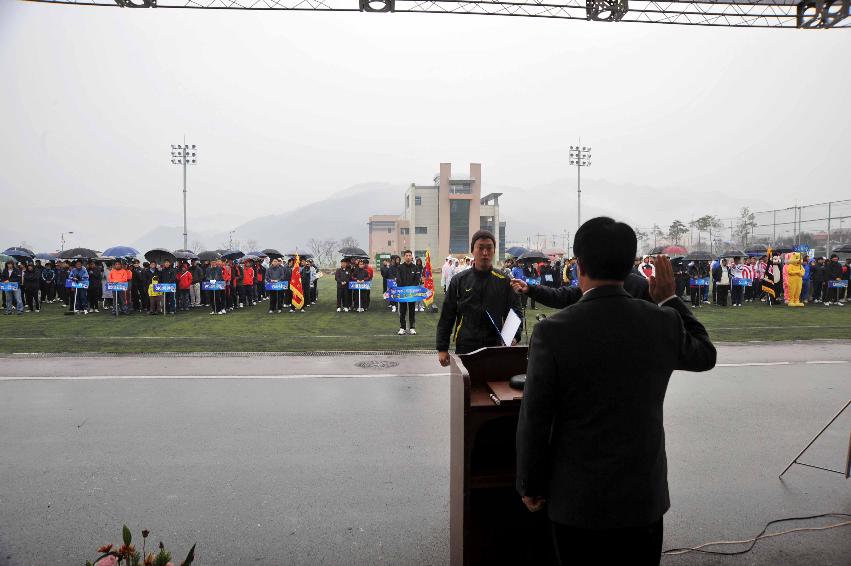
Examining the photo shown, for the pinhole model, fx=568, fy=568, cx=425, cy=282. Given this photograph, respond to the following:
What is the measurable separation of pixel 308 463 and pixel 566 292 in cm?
296

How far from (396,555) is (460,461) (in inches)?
48.4

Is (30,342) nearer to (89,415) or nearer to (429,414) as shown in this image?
(89,415)

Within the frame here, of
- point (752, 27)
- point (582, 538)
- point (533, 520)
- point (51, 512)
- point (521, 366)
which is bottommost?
point (51, 512)

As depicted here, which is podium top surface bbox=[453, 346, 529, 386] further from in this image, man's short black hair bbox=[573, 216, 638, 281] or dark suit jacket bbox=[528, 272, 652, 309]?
man's short black hair bbox=[573, 216, 638, 281]

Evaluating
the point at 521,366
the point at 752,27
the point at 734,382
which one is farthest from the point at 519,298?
the point at 752,27

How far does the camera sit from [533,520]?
3252 mm

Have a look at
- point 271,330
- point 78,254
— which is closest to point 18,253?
point 78,254

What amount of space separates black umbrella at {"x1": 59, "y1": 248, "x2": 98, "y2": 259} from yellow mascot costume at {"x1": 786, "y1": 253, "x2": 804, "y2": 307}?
92.6 ft

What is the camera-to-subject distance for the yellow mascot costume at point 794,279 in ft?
73.5

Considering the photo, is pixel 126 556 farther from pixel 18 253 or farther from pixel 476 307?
pixel 18 253

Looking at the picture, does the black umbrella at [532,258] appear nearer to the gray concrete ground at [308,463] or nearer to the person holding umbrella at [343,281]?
the person holding umbrella at [343,281]

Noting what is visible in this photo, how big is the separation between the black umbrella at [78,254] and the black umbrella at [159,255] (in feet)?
11.7

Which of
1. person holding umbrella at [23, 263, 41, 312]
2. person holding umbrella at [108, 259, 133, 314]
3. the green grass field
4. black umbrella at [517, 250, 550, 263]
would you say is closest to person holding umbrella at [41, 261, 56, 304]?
person holding umbrella at [23, 263, 41, 312]

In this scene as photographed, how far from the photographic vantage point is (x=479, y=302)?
5.52 meters
